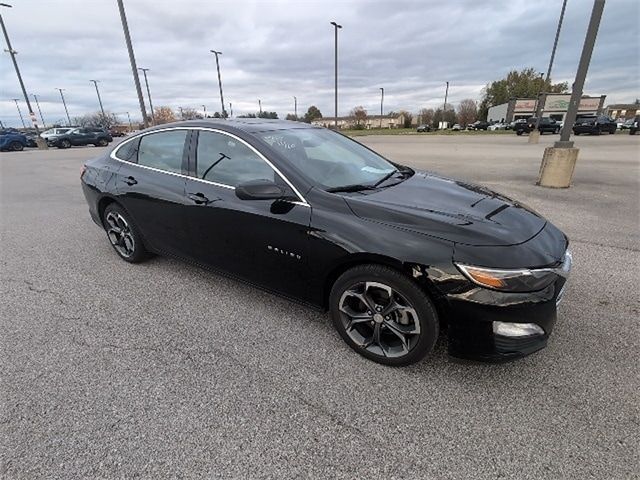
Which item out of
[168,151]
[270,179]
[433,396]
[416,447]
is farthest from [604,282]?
[168,151]

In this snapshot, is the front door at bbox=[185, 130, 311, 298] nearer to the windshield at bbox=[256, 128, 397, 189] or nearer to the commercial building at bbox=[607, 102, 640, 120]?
the windshield at bbox=[256, 128, 397, 189]

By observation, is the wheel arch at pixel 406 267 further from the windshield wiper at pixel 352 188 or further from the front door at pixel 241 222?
the windshield wiper at pixel 352 188

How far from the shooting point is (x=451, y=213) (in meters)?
2.36

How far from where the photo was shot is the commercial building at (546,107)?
186 ft

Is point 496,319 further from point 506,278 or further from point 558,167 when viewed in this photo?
point 558,167

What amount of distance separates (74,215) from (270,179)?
5418 millimetres

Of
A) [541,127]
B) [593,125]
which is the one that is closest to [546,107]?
[541,127]

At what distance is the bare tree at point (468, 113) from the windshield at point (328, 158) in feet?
299

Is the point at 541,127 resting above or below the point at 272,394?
below

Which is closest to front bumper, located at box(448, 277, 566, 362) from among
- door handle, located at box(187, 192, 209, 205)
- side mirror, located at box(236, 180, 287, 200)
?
side mirror, located at box(236, 180, 287, 200)

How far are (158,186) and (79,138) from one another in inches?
1251

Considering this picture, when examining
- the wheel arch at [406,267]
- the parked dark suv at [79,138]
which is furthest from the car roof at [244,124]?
the parked dark suv at [79,138]

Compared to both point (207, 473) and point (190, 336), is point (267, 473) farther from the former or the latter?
point (190, 336)

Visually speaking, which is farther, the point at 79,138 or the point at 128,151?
the point at 79,138
